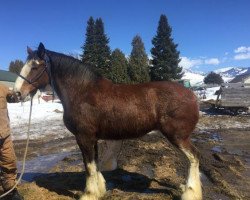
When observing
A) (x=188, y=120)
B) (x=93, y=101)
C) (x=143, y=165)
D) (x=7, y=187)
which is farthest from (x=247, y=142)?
(x=7, y=187)

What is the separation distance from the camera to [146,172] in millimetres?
7301

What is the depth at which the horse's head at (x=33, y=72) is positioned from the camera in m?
5.56

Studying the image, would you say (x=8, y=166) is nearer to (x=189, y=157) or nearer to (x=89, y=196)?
(x=89, y=196)

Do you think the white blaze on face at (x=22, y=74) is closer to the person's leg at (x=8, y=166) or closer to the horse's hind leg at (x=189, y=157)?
the person's leg at (x=8, y=166)

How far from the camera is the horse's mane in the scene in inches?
226

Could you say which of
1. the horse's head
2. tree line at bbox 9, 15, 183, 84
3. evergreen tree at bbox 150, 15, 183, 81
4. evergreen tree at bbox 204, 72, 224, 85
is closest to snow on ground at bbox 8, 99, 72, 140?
the horse's head

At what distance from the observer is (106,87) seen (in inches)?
224

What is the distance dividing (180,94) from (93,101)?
1412 mm

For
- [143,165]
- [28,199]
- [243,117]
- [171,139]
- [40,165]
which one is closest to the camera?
[171,139]

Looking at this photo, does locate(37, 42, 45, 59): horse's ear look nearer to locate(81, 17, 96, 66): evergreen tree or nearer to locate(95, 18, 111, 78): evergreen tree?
locate(95, 18, 111, 78): evergreen tree

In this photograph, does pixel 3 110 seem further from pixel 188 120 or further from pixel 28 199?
pixel 188 120

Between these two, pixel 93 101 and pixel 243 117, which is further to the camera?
pixel 243 117

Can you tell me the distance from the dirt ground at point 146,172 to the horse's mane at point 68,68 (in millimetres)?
2064

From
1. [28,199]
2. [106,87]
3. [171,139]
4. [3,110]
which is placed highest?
[106,87]
